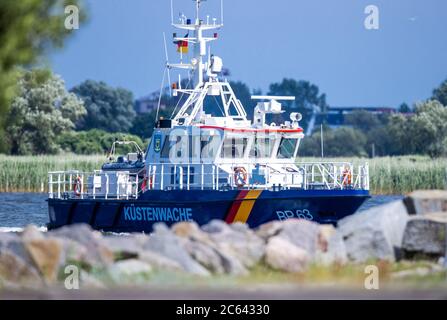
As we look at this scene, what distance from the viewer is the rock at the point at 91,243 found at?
1653 cm

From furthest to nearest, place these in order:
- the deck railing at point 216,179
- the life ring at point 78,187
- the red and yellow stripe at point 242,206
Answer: the life ring at point 78,187 → the deck railing at point 216,179 → the red and yellow stripe at point 242,206

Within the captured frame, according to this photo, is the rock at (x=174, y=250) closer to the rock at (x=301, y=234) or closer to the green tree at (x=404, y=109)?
the rock at (x=301, y=234)

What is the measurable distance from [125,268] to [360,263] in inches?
118

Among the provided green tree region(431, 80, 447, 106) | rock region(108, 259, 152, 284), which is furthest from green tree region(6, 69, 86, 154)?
rock region(108, 259, 152, 284)

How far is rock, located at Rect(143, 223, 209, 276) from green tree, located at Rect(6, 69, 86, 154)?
28.3 metres

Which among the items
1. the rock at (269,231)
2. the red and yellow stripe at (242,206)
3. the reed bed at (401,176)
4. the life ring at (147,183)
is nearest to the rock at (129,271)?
the rock at (269,231)

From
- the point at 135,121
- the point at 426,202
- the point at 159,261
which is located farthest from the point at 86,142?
the point at 159,261

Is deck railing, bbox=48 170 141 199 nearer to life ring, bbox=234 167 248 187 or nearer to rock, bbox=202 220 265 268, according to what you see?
life ring, bbox=234 167 248 187

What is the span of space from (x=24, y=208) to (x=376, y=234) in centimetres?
2347

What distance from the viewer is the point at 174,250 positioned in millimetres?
16516

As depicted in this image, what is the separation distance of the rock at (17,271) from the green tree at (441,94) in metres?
30.2

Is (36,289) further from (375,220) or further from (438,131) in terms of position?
(438,131)

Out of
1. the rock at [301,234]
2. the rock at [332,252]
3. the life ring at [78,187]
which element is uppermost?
the life ring at [78,187]

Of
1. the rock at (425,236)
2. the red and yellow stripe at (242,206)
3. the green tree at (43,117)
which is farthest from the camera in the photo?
the green tree at (43,117)
